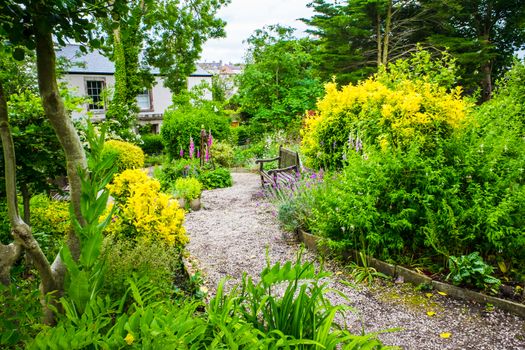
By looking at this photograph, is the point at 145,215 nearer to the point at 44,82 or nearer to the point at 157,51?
the point at 44,82

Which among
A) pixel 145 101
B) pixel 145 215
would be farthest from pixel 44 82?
pixel 145 101

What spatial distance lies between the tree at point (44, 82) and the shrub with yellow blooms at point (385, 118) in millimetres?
3248

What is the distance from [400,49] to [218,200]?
15558 millimetres

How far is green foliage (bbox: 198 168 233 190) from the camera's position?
30.6ft

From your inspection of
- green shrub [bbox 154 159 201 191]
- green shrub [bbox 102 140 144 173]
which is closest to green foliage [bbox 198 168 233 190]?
green shrub [bbox 154 159 201 191]

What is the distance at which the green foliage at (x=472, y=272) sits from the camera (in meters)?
3.24

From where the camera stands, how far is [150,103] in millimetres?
24234

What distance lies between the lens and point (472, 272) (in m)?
3.28

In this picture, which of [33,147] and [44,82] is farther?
[33,147]

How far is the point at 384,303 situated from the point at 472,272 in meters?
0.83

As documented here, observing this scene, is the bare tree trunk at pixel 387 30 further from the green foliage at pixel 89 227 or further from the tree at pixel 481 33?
the green foliage at pixel 89 227

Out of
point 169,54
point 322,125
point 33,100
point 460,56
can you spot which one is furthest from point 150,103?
point 33,100

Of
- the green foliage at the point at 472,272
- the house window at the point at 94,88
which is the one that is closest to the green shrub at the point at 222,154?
the green foliage at the point at 472,272

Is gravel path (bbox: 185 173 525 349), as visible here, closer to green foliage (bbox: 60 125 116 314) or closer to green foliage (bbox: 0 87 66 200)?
green foliage (bbox: 0 87 66 200)
